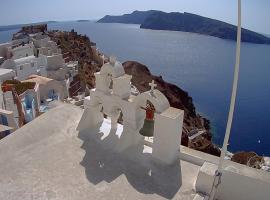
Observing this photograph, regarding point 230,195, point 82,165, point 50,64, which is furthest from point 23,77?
point 230,195

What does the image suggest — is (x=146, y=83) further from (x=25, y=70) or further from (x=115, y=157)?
(x=115, y=157)

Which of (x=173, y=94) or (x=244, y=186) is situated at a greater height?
(x=244, y=186)

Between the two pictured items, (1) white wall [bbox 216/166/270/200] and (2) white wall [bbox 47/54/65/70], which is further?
(2) white wall [bbox 47/54/65/70]

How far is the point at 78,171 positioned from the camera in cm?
695

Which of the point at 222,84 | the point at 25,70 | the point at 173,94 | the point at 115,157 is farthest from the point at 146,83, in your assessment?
the point at 115,157

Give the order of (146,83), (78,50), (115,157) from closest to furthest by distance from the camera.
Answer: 1. (115,157)
2. (146,83)
3. (78,50)

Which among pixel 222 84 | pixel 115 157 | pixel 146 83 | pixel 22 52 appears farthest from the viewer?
pixel 222 84

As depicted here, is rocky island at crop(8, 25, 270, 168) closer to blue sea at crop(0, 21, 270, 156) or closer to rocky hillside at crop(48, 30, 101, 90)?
rocky hillside at crop(48, 30, 101, 90)

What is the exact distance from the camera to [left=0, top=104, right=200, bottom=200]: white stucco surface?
623 centimetres

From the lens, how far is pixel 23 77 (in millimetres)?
31781

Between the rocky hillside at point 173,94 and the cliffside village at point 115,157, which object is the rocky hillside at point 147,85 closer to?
the rocky hillside at point 173,94

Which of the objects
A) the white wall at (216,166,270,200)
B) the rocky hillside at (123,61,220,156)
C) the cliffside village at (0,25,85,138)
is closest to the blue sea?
the rocky hillside at (123,61,220,156)

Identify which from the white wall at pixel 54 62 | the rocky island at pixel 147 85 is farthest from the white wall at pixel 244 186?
the white wall at pixel 54 62

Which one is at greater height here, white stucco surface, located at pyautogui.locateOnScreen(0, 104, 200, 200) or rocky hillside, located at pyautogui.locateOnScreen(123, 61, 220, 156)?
white stucco surface, located at pyautogui.locateOnScreen(0, 104, 200, 200)
